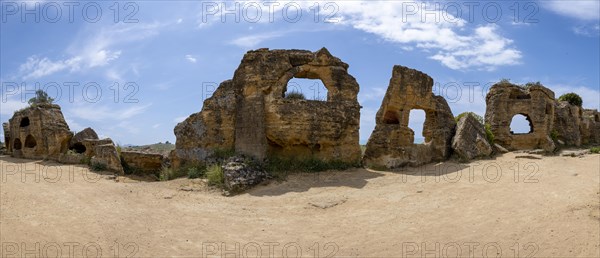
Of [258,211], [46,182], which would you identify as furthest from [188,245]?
[46,182]

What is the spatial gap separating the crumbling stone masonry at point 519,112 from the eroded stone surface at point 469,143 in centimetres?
235

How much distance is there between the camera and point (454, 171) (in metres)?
14.1

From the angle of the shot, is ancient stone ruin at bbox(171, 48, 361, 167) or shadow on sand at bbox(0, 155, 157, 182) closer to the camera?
ancient stone ruin at bbox(171, 48, 361, 167)

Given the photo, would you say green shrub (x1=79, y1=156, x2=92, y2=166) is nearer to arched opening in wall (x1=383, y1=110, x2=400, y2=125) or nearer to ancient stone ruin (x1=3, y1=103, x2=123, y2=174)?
ancient stone ruin (x1=3, y1=103, x2=123, y2=174)

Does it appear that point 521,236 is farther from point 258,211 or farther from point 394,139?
point 394,139

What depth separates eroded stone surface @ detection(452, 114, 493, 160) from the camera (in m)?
16.6

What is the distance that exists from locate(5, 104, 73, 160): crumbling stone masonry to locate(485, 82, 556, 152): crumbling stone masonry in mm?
18255

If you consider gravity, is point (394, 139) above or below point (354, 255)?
above

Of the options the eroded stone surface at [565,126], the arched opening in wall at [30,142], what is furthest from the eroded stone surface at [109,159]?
the eroded stone surface at [565,126]

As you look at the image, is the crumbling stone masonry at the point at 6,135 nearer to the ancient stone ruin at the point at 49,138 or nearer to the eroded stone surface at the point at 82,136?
the ancient stone ruin at the point at 49,138

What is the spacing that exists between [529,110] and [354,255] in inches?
611

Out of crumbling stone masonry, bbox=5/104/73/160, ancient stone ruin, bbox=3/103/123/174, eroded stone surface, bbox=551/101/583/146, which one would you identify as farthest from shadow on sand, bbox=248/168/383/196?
eroded stone surface, bbox=551/101/583/146

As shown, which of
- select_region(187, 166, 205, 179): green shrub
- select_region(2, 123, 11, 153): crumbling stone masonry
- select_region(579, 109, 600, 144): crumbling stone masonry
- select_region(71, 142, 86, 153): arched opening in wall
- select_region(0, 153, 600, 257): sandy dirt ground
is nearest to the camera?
select_region(0, 153, 600, 257): sandy dirt ground

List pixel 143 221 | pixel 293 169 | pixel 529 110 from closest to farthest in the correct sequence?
pixel 143 221
pixel 293 169
pixel 529 110
